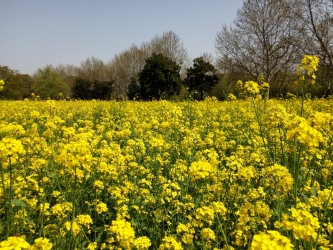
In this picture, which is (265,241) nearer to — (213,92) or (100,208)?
(100,208)

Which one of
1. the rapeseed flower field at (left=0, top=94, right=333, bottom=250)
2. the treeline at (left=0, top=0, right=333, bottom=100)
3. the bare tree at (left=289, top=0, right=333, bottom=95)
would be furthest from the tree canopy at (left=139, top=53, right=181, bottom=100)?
the rapeseed flower field at (left=0, top=94, right=333, bottom=250)

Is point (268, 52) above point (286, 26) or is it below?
below

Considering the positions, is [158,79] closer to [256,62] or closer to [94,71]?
[256,62]

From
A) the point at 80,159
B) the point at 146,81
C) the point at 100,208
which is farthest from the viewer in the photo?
the point at 146,81

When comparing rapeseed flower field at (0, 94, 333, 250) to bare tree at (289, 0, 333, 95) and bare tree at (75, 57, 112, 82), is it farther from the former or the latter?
bare tree at (75, 57, 112, 82)

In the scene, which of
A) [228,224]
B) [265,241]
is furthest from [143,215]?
[265,241]

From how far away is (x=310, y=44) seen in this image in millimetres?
18375

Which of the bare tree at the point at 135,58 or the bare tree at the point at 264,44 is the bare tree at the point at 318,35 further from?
the bare tree at the point at 135,58

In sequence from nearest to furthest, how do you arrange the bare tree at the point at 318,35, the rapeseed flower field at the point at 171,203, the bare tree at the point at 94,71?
1. the rapeseed flower field at the point at 171,203
2. the bare tree at the point at 318,35
3. the bare tree at the point at 94,71

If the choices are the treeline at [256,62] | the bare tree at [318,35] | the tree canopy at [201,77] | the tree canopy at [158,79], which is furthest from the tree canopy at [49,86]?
the bare tree at [318,35]

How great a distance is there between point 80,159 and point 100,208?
95 cm

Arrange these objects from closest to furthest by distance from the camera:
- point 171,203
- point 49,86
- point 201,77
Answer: point 171,203
point 201,77
point 49,86

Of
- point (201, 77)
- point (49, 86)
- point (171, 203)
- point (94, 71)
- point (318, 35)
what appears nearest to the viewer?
point (171, 203)

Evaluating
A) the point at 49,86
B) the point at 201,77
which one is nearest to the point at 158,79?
the point at 201,77
